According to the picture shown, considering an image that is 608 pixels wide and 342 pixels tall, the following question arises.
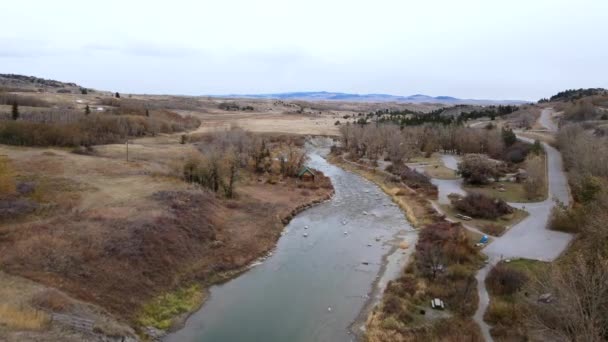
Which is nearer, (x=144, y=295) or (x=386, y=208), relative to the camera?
(x=144, y=295)

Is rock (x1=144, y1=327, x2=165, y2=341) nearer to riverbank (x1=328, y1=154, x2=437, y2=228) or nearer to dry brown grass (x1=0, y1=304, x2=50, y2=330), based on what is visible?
dry brown grass (x1=0, y1=304, x2=50, y2=330)

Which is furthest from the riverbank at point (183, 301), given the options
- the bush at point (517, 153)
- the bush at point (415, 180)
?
the bush at point (517, 153)

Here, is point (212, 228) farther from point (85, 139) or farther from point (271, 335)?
point (85, 139)

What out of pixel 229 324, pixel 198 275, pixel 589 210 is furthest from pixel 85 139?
pixel 589 210

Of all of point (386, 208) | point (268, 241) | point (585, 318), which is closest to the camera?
point (585, 318)

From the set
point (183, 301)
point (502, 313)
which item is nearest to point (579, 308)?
A: point (502, 313)
